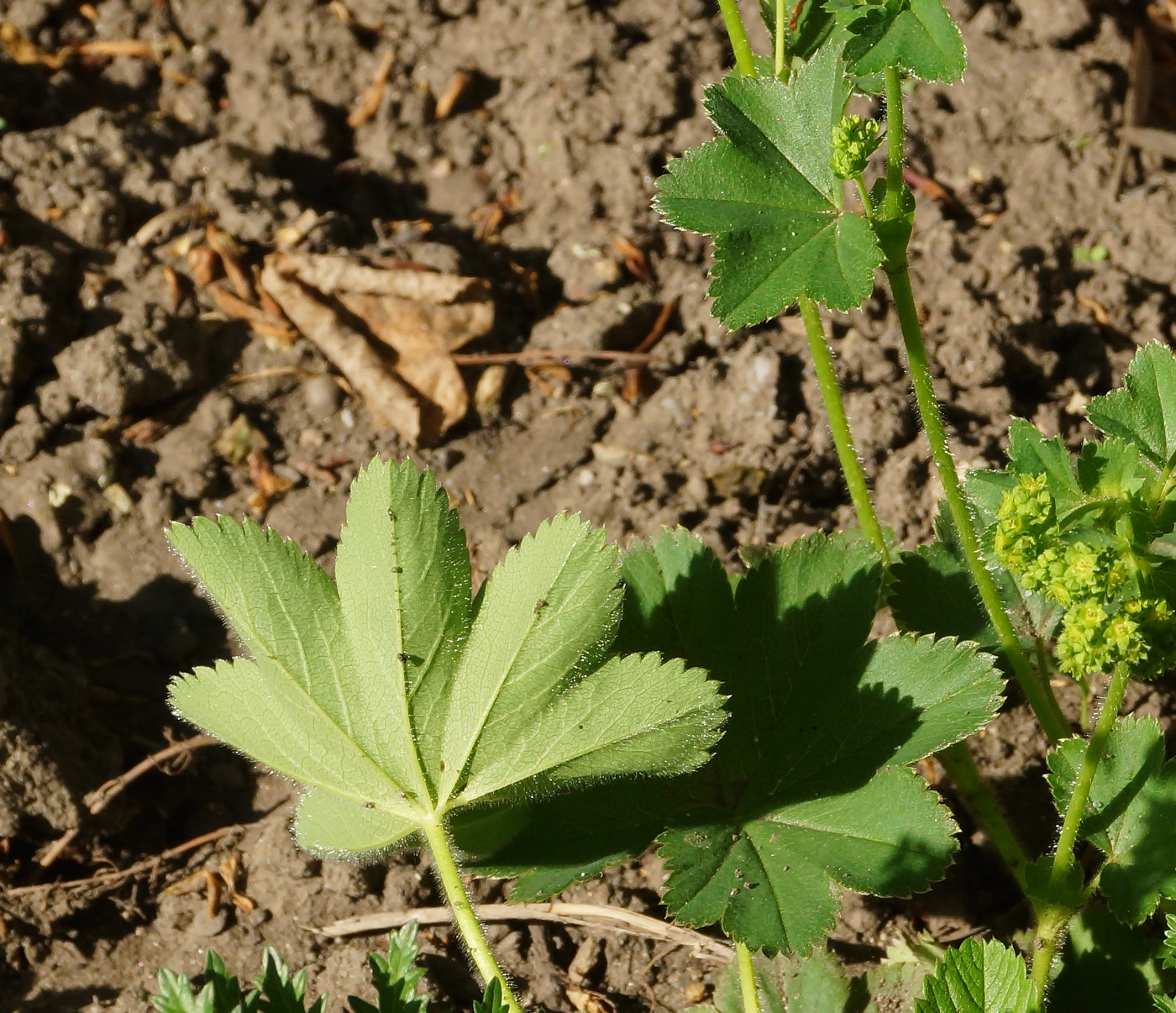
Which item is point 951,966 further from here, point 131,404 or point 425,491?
point 131,404

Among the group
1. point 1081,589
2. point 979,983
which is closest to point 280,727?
point 979,983

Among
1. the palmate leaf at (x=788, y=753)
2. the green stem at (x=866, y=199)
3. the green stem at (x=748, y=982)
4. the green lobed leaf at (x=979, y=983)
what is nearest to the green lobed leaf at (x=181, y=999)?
Result: the palmate leaf at (x=788, y=753)

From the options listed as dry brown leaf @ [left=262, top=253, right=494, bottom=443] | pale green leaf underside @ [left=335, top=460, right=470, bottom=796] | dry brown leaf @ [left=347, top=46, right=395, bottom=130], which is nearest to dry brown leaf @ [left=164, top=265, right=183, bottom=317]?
dry brown leaf @ [left=262, top=253, right=494, bottom=443]

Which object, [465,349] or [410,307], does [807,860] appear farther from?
[410,307]

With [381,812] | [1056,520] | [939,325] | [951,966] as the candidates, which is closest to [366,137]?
[939,325]

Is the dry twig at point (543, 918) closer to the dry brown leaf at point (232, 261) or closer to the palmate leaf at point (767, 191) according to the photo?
the palmate leaf at point (767, 191)
